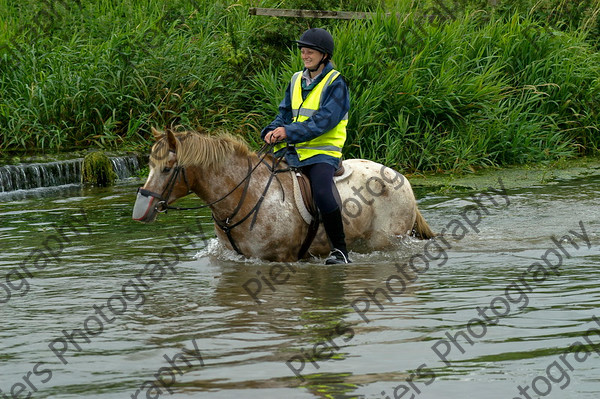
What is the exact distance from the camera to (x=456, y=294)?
6633 millimetres

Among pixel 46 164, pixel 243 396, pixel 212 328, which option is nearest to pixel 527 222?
pixel 212 328

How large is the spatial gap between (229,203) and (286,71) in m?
6.65

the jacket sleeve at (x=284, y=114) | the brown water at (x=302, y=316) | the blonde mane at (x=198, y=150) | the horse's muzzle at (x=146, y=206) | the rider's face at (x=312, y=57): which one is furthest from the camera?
the jacket sleeve at (x=284, y=114)

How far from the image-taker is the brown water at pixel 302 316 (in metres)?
4.67

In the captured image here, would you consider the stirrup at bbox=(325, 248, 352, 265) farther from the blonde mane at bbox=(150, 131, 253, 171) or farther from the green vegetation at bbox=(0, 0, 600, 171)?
the green vegetation at bbox=(0, 0, 600, 171)

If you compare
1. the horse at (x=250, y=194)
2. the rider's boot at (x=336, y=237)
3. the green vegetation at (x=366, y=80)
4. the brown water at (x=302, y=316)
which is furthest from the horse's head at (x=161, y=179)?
the green vegetation at (x=366, y=80)

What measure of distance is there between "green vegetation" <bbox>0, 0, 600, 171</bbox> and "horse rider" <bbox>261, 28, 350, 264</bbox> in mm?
4888

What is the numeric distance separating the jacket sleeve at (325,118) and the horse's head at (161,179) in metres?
0.95

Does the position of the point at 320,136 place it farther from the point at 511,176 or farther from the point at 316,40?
the point at 511,176

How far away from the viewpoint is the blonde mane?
7.25m

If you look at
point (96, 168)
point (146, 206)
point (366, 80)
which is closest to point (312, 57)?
point (146, 206)

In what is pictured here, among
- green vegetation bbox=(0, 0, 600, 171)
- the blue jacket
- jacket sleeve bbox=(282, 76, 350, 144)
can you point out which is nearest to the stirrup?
the blue jacket

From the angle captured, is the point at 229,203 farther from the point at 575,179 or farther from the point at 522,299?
the point at 575,179

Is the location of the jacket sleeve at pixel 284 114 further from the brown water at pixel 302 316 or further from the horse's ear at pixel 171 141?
the brown water at pixel 302 316
